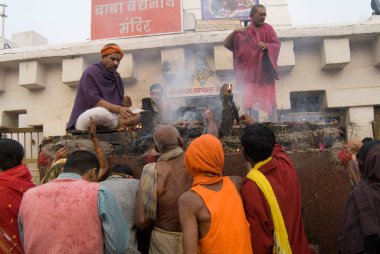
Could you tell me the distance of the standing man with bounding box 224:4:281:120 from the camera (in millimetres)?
5324

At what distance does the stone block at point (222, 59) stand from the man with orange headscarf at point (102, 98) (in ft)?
7.45

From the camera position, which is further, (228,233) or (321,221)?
(321,221)

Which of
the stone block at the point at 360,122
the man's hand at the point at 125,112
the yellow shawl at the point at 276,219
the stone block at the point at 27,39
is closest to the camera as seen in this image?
the yellow shawl at the point at 276,219

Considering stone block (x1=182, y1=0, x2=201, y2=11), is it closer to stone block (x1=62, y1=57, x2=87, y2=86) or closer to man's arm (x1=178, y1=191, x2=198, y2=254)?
stone block (x1=62, y1=57, x2=87, y2=86)

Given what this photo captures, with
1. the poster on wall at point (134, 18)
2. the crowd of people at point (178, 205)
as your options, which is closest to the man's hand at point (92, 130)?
the crowd of people at point (178, 205)

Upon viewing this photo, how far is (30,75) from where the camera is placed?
7.20m

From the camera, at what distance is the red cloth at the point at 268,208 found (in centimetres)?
240

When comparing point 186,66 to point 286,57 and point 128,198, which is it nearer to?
point 286,57

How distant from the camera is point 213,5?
24.8 feet

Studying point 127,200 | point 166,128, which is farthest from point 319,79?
point 127,200

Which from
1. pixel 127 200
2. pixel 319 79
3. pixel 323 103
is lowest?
pixel 127 200

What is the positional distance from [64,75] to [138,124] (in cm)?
322

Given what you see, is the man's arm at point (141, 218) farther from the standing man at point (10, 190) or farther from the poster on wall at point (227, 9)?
the poster on wall at point (227, 9)

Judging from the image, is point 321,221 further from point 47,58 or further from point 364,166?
point 47,58
